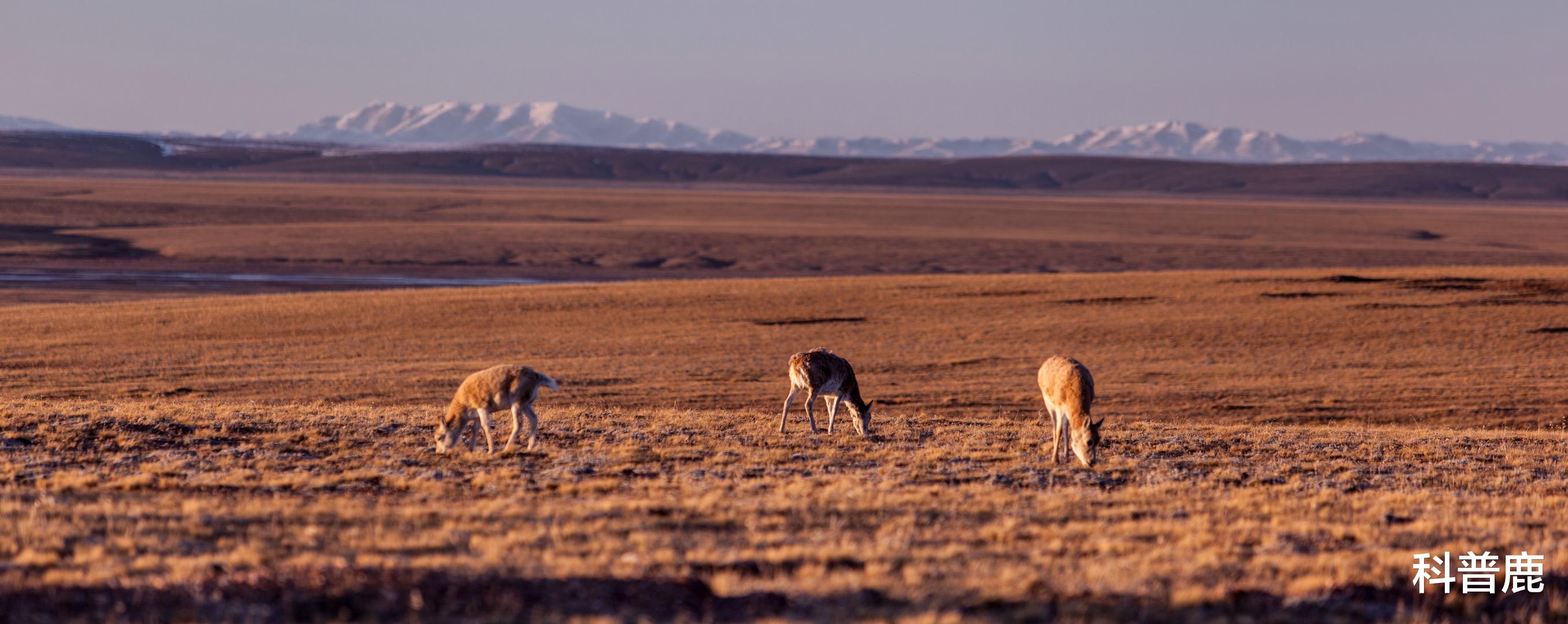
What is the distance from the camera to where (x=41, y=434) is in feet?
59.0

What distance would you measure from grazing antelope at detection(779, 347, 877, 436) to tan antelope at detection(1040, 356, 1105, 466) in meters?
2.87

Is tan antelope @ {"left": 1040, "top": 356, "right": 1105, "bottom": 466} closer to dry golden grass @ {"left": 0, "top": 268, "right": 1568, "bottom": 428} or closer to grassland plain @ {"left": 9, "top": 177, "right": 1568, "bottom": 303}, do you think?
dry golden grass @ {"left": 0, "top": 268, "right": 1568, "bottom": 428}

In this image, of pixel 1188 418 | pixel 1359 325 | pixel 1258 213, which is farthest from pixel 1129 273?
pixel 1258 213

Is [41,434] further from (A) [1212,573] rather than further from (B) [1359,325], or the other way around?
(B) [1359,325]

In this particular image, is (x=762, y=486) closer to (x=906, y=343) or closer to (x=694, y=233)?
(x=906, y=343)

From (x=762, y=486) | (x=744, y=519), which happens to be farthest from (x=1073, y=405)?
(x=744, y=519)

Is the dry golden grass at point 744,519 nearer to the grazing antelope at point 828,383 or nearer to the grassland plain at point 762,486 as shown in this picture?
the grassland plain at point 762,486

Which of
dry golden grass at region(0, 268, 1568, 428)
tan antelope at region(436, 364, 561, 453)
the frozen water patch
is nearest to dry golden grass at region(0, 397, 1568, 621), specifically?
tan antelope at region(436, 364, 561, 453)

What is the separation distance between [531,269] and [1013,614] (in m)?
77.6

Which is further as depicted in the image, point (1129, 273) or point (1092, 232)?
point (1092, 232)

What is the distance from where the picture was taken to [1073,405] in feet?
56.5

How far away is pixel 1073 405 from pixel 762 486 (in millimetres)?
4695

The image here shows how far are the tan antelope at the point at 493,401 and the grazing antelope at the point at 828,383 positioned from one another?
3900mm

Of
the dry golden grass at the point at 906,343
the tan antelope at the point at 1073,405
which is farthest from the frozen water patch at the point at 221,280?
the tan antelope at the point at 1073,405
